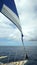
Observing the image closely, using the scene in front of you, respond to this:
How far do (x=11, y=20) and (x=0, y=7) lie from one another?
777cm

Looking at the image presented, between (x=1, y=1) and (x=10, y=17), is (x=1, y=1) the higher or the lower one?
the higher one

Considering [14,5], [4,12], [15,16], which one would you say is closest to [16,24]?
[15,16]

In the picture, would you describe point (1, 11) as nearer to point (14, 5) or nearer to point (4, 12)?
point (4, 12)

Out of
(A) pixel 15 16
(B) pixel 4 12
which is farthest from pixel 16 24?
(B) pixel 4 12

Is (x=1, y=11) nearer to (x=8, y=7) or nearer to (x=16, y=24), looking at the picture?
(x=8, y=7)

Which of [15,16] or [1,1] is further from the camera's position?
[15,16]

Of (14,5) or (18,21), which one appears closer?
(14,5)

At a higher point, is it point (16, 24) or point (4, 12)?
point (4, 12)

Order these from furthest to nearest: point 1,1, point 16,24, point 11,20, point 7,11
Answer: point 16,24
point 11,20
point 7,11
point 1,1

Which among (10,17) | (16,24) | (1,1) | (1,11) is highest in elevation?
(1,1)

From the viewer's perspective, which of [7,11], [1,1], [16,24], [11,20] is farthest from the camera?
[16,24]

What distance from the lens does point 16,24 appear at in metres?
50.7

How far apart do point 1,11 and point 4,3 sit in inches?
104

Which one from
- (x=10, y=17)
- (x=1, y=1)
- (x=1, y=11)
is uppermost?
(x=1, y=1)
